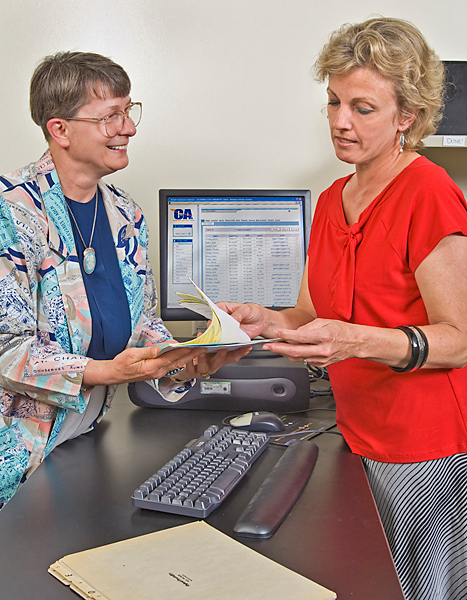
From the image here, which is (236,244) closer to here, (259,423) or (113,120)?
(113,120)

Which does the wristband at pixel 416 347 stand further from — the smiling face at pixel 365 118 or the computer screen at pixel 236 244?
the computer screen at pixel 236 244

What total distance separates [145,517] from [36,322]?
21.9 inches

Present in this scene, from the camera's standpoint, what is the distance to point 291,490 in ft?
3.13

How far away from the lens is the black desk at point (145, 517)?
75 centimetres

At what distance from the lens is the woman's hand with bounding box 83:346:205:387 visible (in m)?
Answer: 1.12

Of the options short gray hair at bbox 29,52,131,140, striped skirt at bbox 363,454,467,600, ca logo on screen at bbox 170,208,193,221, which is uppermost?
short gray hair at bbox 29,52,131,140

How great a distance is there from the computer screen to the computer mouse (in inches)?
25.1

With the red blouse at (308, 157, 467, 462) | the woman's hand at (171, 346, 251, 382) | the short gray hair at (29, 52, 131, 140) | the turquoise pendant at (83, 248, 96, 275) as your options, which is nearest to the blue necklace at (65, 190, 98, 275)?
the turquoise pendant at (83, 248, 96, 275)

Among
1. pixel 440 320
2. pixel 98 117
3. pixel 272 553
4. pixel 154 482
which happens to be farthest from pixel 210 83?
pixel 272 553

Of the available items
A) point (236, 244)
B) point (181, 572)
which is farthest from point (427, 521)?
point (236, 244)

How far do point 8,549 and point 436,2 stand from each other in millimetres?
2131

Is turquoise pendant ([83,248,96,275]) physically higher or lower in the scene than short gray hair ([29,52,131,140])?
lower

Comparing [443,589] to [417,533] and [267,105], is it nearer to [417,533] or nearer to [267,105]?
[417,533]

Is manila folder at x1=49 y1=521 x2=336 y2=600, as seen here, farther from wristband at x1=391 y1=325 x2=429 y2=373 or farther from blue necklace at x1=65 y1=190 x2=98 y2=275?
blue necklace at x1=65 y1=190 x2=98 y2=275
